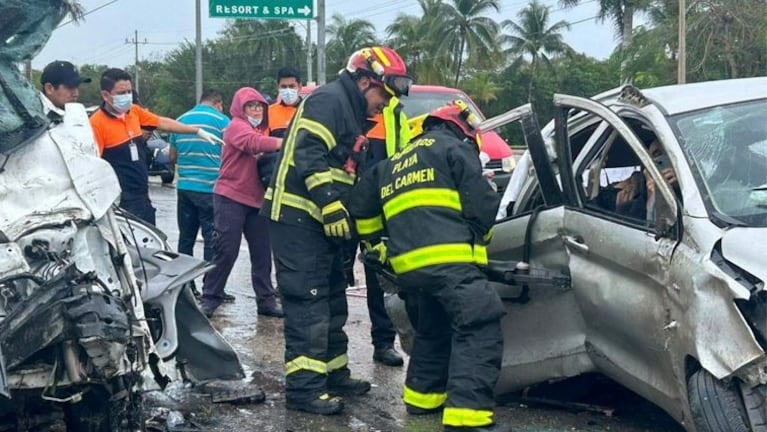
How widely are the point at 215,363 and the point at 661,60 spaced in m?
37.7

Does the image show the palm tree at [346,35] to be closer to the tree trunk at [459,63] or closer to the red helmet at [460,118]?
the tree trunk at [459,63]

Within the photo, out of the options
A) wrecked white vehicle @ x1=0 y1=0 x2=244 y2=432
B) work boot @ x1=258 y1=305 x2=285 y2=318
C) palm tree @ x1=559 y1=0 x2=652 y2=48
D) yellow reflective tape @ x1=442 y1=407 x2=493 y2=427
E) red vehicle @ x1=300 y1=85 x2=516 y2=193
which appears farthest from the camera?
palm tree @ x1=559 y1=0 x2=652 y2=48

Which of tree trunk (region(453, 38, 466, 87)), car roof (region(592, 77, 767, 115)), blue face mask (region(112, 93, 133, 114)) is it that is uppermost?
tree trunk (region(453, 38, 466, 87))

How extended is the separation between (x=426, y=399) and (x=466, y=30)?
54.0 metres

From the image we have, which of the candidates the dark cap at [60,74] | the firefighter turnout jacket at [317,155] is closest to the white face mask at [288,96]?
the dark cap at [60,74]

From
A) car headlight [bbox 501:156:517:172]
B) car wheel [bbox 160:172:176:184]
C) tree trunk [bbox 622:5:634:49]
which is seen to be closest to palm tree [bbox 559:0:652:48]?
tree trunk [bbox 622:5:634:49]

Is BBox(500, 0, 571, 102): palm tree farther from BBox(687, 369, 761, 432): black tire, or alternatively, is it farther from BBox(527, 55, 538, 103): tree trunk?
BBox(687, 369, 761, 432): black tire

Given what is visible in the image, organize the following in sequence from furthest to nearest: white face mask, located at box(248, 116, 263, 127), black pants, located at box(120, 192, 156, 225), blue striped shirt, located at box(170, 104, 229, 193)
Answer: blue striped shirt, located at box(170, 104, 229, 193) < white face mask, located at box(248, 116, 263, 127) < black pants, located at box(120, 192, 156, 225)

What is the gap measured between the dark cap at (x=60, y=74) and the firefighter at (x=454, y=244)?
2.85m

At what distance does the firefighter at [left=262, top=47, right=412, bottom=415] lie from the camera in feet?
16.8

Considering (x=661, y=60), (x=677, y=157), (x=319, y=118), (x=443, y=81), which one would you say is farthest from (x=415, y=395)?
(x=443, y=81)

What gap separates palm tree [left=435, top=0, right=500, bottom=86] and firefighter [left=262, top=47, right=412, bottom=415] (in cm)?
5167

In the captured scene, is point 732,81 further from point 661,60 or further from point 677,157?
point 661,60

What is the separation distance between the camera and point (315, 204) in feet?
16.8
